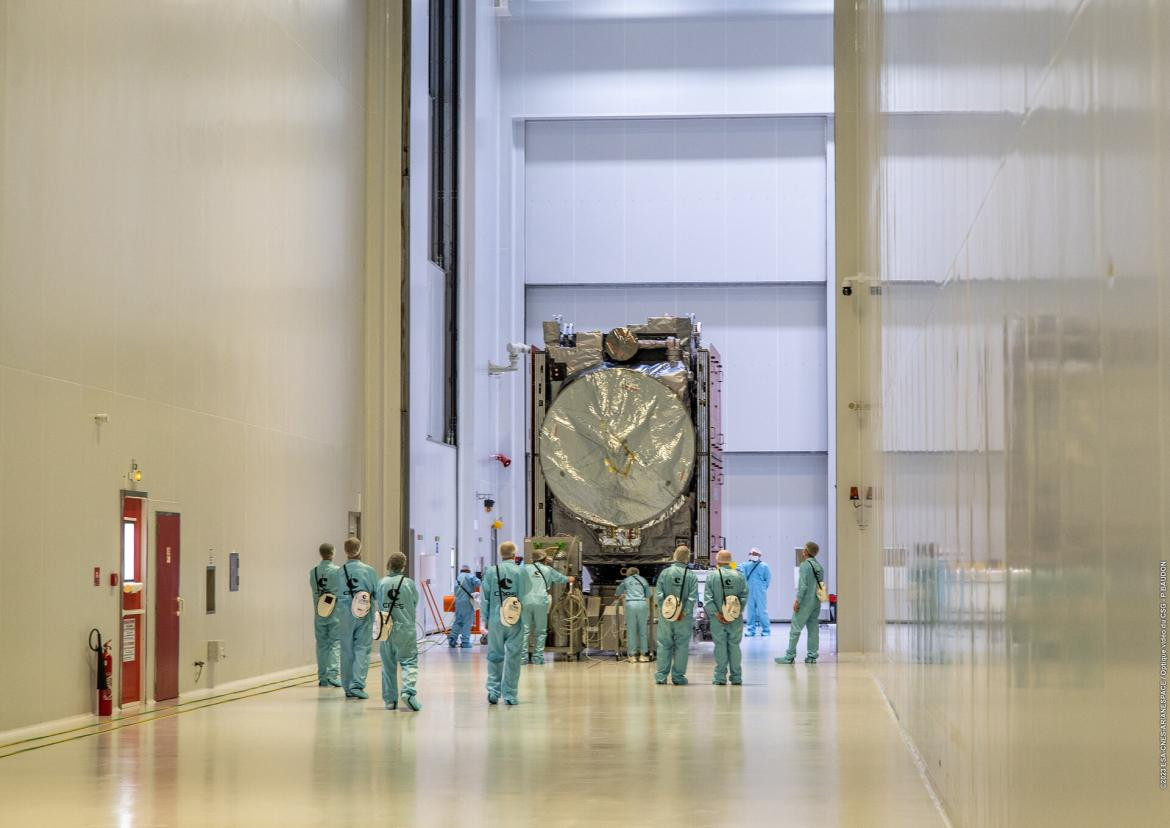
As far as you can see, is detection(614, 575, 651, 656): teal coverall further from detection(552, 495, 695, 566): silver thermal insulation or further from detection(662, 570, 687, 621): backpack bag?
detection(662, 570, 687, 621): backpack bag

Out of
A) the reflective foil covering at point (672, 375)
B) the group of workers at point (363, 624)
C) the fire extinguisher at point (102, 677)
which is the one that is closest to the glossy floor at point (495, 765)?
the group of workers at point (363, 624)

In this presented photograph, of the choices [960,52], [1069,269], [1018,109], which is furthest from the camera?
[960,52]

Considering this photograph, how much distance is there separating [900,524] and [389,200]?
1248 cm

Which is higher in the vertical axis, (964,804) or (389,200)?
(389,200)

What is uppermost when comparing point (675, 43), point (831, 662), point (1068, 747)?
point (675, 43)

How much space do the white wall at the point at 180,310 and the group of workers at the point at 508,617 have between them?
143cm

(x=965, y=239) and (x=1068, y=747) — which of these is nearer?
(x=1068, y=747)

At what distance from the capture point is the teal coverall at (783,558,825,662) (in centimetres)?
1948

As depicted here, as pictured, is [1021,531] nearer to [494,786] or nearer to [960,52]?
[960,52]

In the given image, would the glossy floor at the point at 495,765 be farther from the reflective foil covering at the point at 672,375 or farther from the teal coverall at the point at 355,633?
the reflective foil covering at the point at 672,375

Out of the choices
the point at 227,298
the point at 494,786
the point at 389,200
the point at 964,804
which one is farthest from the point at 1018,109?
the point at 389,200

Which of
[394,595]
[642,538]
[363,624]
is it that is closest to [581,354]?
[642,538]

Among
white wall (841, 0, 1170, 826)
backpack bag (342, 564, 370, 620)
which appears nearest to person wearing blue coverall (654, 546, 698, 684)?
backpack bag (342, 564, 370, 620)

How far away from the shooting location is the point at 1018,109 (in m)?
4.48
